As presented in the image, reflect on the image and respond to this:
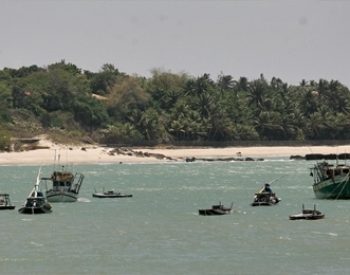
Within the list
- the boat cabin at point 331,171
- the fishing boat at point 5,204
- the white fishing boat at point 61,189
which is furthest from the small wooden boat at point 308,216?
the white fishing boat at point 61,189

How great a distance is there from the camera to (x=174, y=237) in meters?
79.2

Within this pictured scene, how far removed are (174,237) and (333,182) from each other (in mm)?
31511

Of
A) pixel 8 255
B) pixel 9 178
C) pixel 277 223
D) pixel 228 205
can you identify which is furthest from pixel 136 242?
pixel 9 178

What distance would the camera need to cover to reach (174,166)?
199750mm

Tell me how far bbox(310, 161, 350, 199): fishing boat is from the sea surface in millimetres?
1110

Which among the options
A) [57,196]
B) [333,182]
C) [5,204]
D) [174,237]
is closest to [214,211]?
[174,237]

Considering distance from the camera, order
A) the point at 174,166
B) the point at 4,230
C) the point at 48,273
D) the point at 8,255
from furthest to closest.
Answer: the point at 174,166 → the point at 4,230 → the point at 8,255 → the point at 48,273

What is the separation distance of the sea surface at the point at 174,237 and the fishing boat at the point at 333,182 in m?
1.11

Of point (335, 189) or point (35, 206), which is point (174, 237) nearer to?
point (35, 206)

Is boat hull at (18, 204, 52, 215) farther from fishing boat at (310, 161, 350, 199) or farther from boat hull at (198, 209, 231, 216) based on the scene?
fishing boat at (310, 161, 350, 199)

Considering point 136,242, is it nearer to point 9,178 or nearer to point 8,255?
point 8,255

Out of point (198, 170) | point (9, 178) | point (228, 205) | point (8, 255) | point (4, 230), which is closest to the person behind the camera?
point (8, 255)

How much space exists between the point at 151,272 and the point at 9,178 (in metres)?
100.0

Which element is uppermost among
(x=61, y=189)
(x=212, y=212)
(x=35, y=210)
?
(x=61, y=189)
